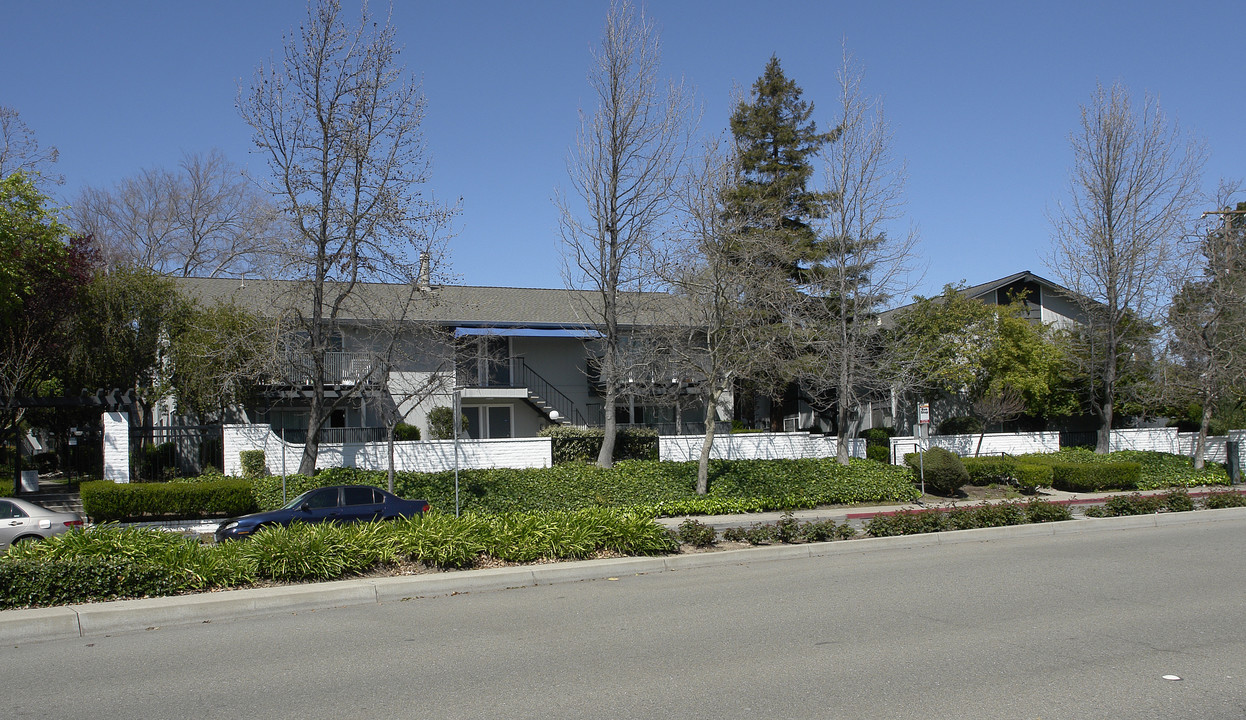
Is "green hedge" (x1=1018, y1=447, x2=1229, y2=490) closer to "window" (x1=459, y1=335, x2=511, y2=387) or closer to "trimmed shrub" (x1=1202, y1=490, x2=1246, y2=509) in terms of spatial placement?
"trimmed shrub" (x1=1202, y1=490, x2=1246, y2=509)

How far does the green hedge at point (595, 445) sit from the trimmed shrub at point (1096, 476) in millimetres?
13124

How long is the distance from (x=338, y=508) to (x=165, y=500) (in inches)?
246

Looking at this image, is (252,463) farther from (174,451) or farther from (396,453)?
(396,453)

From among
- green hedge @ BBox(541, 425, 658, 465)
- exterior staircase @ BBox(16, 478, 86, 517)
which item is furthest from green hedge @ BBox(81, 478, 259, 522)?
green hedge @ BBox(541, 425, 658, 465)

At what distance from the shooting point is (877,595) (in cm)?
1002

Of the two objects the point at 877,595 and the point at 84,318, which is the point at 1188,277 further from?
the point at 84,318

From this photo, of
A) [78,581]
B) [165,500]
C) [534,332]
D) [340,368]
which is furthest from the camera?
[534,332]

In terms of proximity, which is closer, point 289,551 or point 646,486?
point 289,551

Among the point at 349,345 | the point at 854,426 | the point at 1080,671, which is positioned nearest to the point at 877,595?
the point at 1080,671

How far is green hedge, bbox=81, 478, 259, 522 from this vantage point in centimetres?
1912

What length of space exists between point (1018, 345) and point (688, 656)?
28.8 meters

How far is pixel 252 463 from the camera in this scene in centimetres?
2238

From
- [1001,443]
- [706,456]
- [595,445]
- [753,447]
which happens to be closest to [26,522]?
[706,456]

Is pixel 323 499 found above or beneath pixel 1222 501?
above
